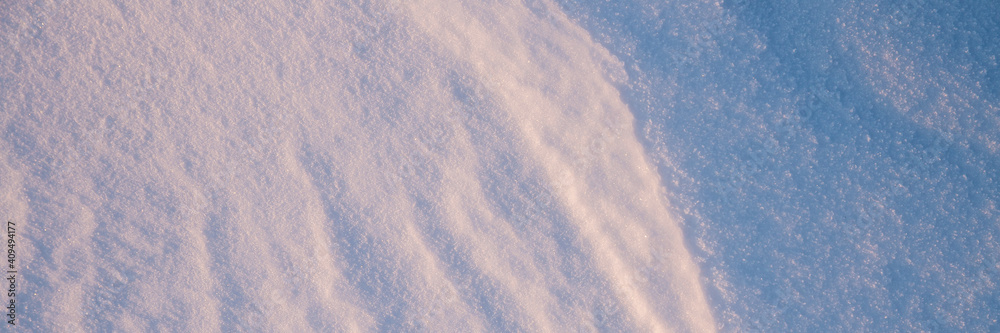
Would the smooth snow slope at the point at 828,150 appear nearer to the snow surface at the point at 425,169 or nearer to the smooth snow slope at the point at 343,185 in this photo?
the snow surface at the point at 425,169

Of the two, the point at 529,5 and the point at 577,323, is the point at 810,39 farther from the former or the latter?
the point at 577,323

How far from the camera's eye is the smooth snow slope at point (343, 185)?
1.57m

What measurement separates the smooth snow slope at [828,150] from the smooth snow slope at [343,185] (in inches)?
5.3

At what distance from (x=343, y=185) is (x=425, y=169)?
0.96 ft

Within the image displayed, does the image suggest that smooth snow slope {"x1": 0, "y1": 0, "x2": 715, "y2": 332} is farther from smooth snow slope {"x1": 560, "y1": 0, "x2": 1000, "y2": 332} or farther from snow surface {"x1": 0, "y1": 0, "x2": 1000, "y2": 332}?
smooth snow slope {"x1": 560, "y1": 0, "x2": 1000, "y2": 332}

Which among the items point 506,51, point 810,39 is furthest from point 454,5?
point 810,39

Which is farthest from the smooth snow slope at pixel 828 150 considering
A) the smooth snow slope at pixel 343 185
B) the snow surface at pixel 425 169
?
the smooth snow slope at pixel 343 185

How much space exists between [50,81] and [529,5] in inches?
65.6

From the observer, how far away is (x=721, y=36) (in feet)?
5.11

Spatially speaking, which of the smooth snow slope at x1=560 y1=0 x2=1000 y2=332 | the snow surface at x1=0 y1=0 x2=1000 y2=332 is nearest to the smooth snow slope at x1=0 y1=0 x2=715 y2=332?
the snow surface at x1=0 y1=0 x2=1000 y2=332

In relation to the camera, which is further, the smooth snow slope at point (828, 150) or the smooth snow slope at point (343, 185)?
the smooth snow slope at point (343, 185)

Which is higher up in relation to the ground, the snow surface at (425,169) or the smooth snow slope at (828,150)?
the smooth snow slope at (828,150)

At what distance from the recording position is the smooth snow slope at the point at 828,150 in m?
1.47

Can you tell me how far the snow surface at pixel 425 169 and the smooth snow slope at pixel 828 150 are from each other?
0.01 metres
